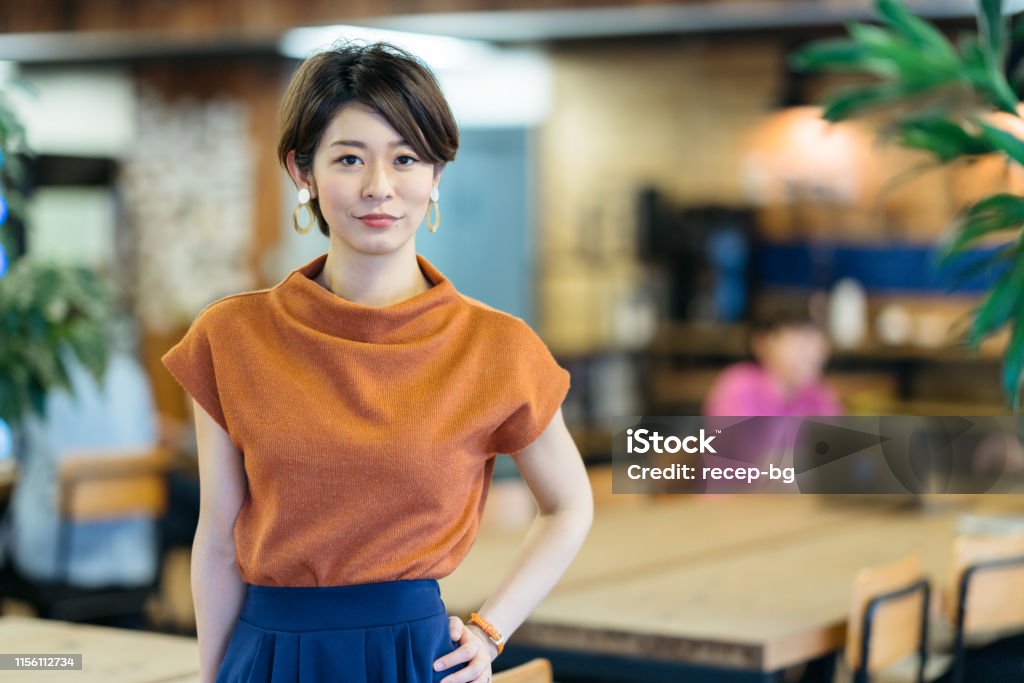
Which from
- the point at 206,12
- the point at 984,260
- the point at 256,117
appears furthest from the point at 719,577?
→ the point at 256,117

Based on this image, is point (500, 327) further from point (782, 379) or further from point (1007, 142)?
point (782, 379)

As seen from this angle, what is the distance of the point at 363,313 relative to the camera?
63.5 inches

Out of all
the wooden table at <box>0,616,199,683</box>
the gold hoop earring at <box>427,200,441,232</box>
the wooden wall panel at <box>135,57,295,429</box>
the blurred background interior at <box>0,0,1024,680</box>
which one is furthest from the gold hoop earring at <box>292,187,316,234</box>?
the wooden wall panel at <box>135,57,295,429</box>

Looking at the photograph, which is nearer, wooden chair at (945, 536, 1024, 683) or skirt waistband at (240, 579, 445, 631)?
skirt waistband at (240, 579, 445, 631)

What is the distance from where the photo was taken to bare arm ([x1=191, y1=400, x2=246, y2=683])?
165 centimetres

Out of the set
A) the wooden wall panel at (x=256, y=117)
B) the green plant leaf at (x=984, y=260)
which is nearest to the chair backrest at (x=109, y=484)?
the green plant leaf at (x=984, y=260)

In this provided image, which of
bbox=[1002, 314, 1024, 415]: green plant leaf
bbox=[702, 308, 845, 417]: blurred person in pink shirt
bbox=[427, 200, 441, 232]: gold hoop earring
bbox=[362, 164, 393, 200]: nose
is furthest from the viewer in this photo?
bbox=[702, 308, 845, 417]: blurred person in pink shirt

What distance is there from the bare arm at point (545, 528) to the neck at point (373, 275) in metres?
0.25

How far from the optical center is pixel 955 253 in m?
2.93

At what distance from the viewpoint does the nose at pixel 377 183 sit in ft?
5.12

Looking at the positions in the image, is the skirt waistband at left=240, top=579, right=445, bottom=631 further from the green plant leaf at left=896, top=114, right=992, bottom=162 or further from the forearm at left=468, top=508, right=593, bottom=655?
the green plant leaf at left=896, top=114, right=992, bottom=162

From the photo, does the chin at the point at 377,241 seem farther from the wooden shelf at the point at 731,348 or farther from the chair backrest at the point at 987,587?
the wooden shelf at the point at 731,348

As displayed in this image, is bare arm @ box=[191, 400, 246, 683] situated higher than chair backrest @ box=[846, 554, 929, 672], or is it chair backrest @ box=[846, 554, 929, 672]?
bare arm @ box=[191, 400, 246, 683]

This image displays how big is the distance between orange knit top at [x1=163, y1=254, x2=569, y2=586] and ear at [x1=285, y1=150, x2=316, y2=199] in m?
0.11
